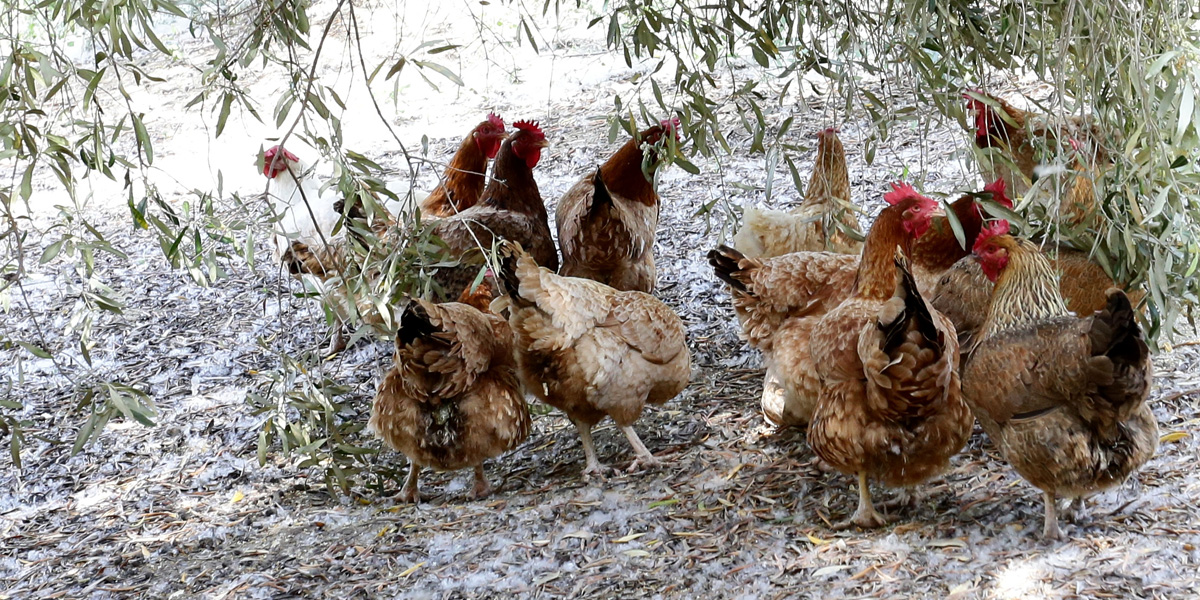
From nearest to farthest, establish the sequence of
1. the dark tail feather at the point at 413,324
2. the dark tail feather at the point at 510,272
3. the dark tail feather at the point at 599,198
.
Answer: the dark tail feather at the point at 413,324 → the dark tail feather at the point at 510,272 → the dark tail feather at the point at 599,198

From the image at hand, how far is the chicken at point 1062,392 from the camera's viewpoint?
2.78 m

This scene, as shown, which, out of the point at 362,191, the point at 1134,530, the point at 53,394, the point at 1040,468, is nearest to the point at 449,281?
the point at 362,191

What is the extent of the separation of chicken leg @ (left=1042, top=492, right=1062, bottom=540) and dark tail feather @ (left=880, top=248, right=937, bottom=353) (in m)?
0.71

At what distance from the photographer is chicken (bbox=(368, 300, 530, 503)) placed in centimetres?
367

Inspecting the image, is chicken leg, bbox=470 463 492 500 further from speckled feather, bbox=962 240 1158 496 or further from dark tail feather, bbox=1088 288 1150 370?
dark tail feather, bbox=1088 288 1150 370

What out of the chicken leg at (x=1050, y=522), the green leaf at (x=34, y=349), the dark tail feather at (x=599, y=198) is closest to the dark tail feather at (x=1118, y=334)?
the chicken leg at (x=1050, y=522)

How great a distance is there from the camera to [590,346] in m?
3.90

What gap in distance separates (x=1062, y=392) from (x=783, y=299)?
1.40 meters

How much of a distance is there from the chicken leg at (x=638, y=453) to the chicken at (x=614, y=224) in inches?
43.9

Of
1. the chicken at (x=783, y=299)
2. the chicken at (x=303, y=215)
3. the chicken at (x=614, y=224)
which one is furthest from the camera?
the chicken at (x=303, y=215)

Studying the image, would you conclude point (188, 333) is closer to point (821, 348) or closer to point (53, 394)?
point (53, 394)

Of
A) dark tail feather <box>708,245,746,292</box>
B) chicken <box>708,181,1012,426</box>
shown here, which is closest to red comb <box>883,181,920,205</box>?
chicken <box>708,181,1012,426</box>

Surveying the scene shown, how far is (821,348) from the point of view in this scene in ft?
11.7

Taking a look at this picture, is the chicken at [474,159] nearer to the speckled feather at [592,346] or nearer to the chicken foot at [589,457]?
the speckled feather at [592,346]
